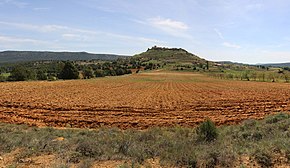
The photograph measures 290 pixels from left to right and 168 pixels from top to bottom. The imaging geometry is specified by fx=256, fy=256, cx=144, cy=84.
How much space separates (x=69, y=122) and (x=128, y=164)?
12.2 meters

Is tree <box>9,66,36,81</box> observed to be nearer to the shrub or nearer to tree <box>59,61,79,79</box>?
tree <box>59,61,79,79</box>

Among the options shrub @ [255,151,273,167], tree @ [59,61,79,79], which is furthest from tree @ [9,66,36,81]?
shrub @ [255,151,273,167]

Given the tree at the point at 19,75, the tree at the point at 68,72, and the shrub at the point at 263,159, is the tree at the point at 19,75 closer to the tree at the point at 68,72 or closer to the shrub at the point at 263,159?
the tree at the point at 68,72

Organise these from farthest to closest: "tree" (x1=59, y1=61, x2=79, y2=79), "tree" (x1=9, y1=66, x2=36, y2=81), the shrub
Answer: "tree" (x1=59, y1=61, x2=79, y2=79), "tree" (x1=9, y1=66, x2=36, y2=81), the shrub

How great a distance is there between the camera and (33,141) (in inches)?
380

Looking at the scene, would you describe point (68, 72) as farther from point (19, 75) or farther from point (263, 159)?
point (263, 159)

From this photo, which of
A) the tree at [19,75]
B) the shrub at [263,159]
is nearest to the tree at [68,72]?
the tree at [19,75]

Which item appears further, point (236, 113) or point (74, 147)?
point (236, 113)

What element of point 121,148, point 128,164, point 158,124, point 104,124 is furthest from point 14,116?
point 128,164

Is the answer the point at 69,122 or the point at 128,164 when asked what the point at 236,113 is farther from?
the point at 128,164

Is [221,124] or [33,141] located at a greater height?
[33,141]

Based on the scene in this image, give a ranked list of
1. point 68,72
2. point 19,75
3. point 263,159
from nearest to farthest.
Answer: point 263,159
point 19,75
point 68,72

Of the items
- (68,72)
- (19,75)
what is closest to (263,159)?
(19,75)

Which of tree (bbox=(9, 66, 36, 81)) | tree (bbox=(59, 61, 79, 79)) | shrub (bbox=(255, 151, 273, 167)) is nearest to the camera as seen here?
shrub (bbox=(255, 151, 273, 167))
